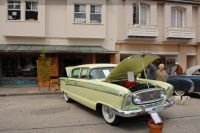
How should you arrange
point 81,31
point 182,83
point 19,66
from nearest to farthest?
point 182,83 < point 81,31 < point 19,66

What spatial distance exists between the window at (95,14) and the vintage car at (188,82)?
→ 728 centimetres

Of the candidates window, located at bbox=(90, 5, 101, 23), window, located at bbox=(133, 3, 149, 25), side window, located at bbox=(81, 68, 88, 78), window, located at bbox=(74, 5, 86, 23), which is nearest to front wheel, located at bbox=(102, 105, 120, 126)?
side window, located at bbox=(81, 68, 88, 78)

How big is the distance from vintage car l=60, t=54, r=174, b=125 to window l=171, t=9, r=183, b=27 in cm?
1203

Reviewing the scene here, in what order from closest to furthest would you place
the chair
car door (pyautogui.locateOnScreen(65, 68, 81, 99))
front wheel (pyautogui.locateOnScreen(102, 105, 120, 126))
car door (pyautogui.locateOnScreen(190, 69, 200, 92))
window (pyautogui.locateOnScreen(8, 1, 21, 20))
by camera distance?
front wheel (pyautogui.locateOnScreen(102, 105, 120, 126)) < car door (pyautogui.locateOnScreen(65, 68, 81, 99)) < car door (pyautogui.locateOnScreen(190, 69, 200, 92)) < the chair < window (pyautogui.locateOnScreen(8, 1, 21, 20))

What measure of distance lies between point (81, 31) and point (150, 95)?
10.00 meters

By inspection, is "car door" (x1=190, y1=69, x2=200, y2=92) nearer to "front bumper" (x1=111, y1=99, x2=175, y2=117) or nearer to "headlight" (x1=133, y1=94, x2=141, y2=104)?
"front bumper" (x1=111, y1=99, x2=175, y2=117)

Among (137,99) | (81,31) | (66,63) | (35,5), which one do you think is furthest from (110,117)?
(35,5)

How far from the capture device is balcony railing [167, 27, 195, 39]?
1581 centimetres

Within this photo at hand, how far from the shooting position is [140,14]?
16016 mm

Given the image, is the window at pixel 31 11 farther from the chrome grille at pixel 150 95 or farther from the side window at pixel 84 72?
the chrome grille at pixel 150 95

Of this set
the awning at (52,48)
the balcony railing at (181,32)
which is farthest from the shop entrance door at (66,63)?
the balcony railing at (181,32)

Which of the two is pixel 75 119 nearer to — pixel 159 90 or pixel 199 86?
pixel 159 90

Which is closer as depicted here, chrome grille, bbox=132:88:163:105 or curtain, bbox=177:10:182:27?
chrome grille, bbox=132:88:163:105

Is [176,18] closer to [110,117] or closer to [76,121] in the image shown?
[110,117]
